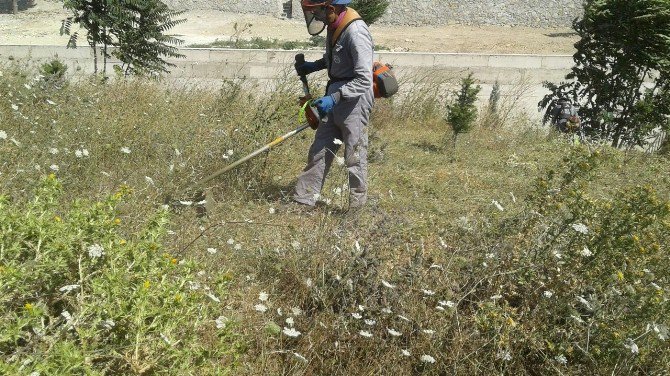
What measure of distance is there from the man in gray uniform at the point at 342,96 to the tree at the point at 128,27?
445 cm

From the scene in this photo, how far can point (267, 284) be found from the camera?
347 cm

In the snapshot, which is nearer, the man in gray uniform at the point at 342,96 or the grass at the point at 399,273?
the grass at the point at 399,273

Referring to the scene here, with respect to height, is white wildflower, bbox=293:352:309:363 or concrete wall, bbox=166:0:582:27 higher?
white wildflower, bbox=293:352:309:363

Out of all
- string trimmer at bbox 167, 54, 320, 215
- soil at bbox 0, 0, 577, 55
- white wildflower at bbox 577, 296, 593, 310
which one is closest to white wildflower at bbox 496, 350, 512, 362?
white wildflower at bbox 577, 296, 593, 310

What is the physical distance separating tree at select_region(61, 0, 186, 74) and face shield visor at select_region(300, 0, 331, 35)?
449 cm

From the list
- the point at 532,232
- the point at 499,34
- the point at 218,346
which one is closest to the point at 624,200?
the point at 532,232

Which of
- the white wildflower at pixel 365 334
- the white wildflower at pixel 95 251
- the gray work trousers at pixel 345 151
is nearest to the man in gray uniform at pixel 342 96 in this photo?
the gray work trousers at pixel 345 151

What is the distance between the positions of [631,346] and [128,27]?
7.89m

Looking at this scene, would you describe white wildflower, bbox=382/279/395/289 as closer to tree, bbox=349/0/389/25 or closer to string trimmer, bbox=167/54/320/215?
string trimmer, bbox=167/54/320/215

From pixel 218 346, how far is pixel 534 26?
32.9m

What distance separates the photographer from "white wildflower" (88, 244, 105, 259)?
2463mm

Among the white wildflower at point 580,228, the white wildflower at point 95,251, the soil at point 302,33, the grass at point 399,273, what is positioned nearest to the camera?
the white wildflower at point 95,251

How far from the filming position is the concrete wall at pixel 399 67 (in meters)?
9.38

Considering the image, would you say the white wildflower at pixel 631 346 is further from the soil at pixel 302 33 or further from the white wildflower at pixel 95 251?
the soil at pixel 302 33
